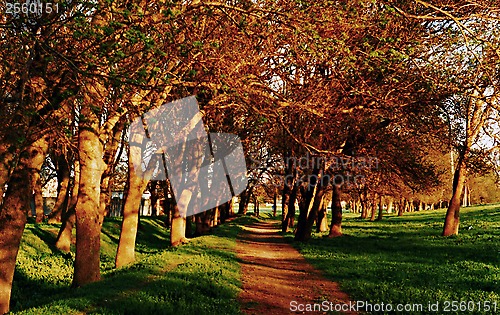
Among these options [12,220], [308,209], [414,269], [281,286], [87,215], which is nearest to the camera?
[12,220]

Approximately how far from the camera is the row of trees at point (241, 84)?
329 inches

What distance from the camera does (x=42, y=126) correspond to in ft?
33.7

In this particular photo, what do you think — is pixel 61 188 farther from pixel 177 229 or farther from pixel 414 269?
pixel 414 269

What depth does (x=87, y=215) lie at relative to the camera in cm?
1309

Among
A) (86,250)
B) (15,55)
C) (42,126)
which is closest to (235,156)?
(86,250)

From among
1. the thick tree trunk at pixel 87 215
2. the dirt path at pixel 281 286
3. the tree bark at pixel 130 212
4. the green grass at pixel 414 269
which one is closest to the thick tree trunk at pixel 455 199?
the green grass at pixel 414 269

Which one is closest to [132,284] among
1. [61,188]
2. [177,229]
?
[177,229]

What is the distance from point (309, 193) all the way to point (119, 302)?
70.3ft

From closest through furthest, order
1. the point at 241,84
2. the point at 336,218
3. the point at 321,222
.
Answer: the point at 241,84
the point at 336,218
the point at 321,222

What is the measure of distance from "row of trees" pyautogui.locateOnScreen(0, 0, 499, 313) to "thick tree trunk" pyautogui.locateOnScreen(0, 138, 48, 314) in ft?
0.11

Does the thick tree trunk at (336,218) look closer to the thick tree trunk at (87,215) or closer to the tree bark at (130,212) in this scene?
the tree bark at (130,212)

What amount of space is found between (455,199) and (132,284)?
69.9 feet

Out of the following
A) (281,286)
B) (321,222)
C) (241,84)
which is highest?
(241,84)

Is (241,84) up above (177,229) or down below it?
above
